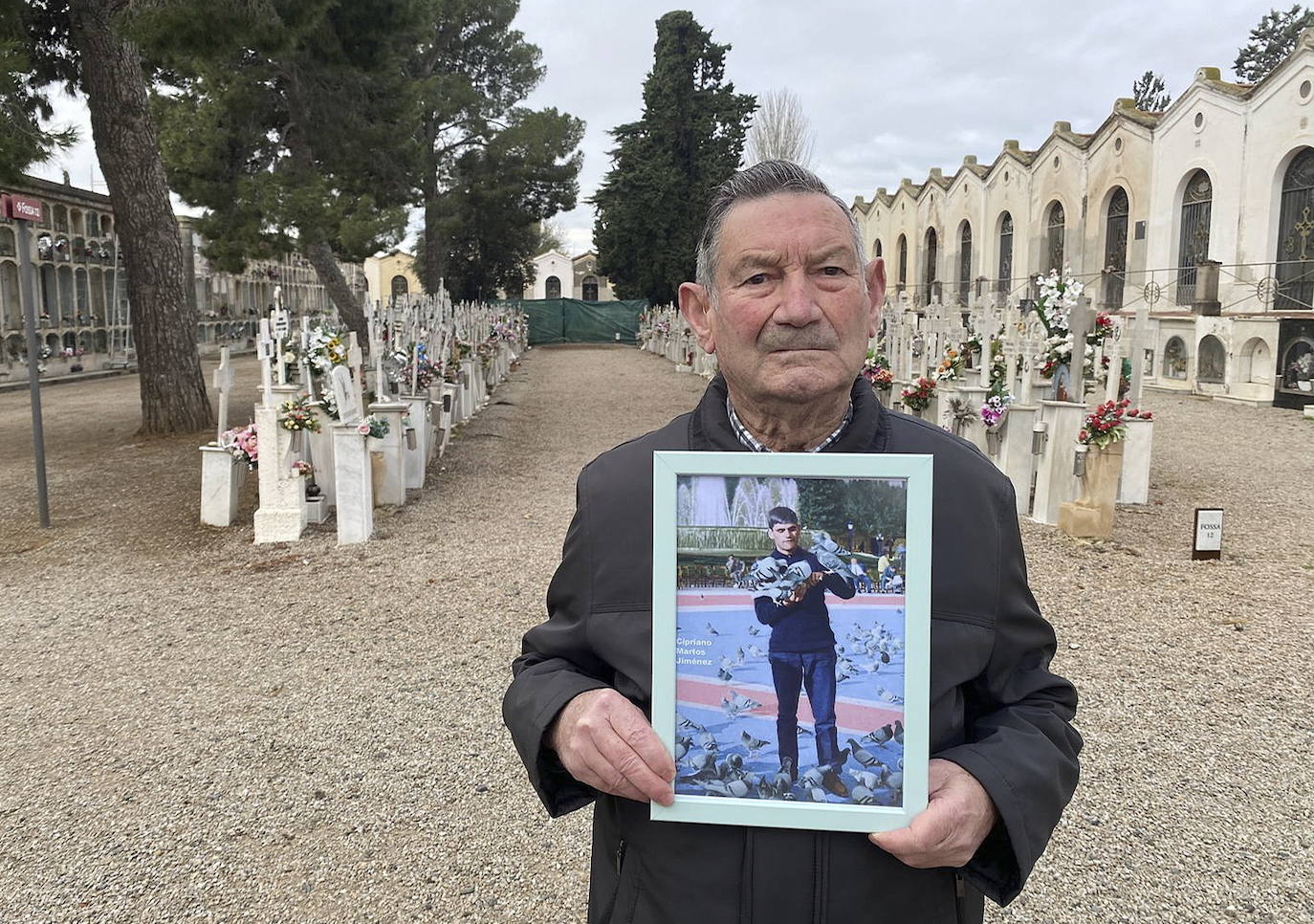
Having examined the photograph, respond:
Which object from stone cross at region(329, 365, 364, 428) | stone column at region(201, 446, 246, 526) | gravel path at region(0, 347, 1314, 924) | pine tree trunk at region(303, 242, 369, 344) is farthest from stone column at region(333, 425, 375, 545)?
pine tree trunk at region(303, 242, 369, 344)

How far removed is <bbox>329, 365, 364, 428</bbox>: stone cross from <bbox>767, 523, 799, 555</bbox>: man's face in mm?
6469

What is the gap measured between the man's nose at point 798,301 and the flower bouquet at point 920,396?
8.33 meters

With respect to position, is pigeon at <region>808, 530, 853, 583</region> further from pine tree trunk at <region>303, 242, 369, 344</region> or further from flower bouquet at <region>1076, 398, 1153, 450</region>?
pine tree trunk at <region>303, 242, 369, 344</region>

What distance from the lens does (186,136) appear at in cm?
1658

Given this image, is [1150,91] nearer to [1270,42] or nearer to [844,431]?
[1270,42]

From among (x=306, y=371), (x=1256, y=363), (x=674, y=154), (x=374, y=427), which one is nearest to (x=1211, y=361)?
(x=1256, y=363)

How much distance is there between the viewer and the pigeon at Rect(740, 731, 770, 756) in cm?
110

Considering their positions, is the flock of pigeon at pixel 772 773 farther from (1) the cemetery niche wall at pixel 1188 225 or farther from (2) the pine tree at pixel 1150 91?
(2) the pine tree at pixel 1150 91

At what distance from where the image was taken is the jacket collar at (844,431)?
135cm

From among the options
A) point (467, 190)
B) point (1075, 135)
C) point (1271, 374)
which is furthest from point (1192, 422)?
point (467, 190)

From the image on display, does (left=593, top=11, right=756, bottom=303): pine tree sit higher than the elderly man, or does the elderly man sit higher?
(left=593, top=11, right=756, bottom=303): pine tree

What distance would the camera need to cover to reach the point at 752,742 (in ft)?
3.61

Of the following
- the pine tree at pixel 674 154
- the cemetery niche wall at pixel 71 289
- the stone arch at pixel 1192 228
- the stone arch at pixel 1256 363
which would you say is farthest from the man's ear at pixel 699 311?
the pine tree at pixel 674 154

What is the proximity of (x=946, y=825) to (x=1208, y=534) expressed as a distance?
20.3 ft
